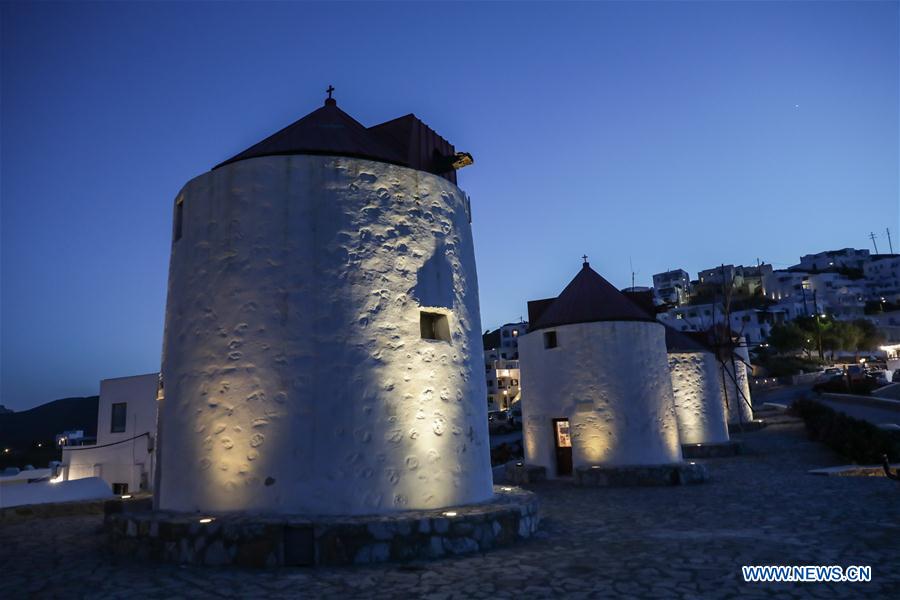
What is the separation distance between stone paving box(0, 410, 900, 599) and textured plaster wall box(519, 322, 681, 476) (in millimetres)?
4694

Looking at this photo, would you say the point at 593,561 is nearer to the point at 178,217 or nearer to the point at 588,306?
the point at 178,217

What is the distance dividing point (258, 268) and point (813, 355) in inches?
2662

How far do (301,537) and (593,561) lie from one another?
3420 mm

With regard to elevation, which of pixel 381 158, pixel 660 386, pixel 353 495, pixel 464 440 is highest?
pixel 381 158

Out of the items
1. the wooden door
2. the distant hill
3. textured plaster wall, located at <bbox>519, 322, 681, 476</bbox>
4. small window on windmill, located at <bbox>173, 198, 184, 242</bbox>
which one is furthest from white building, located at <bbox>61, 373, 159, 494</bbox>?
the distant hill

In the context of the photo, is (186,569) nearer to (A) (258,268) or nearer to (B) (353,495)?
(B) (353,495)

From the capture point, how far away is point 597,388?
16016mm

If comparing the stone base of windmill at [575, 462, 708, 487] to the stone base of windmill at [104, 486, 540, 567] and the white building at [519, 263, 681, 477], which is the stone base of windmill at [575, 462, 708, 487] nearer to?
the white building at [519, 263, 681, 477]

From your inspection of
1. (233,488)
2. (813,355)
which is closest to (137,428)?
(233,488)

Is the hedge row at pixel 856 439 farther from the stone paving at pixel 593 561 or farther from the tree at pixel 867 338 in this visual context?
the tree at pixel 867 338

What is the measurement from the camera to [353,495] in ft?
25.3

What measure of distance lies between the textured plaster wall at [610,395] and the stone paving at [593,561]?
4694mm

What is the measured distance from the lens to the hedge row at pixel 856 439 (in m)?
15.6

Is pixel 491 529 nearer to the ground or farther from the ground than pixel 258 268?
nearer to the ground
